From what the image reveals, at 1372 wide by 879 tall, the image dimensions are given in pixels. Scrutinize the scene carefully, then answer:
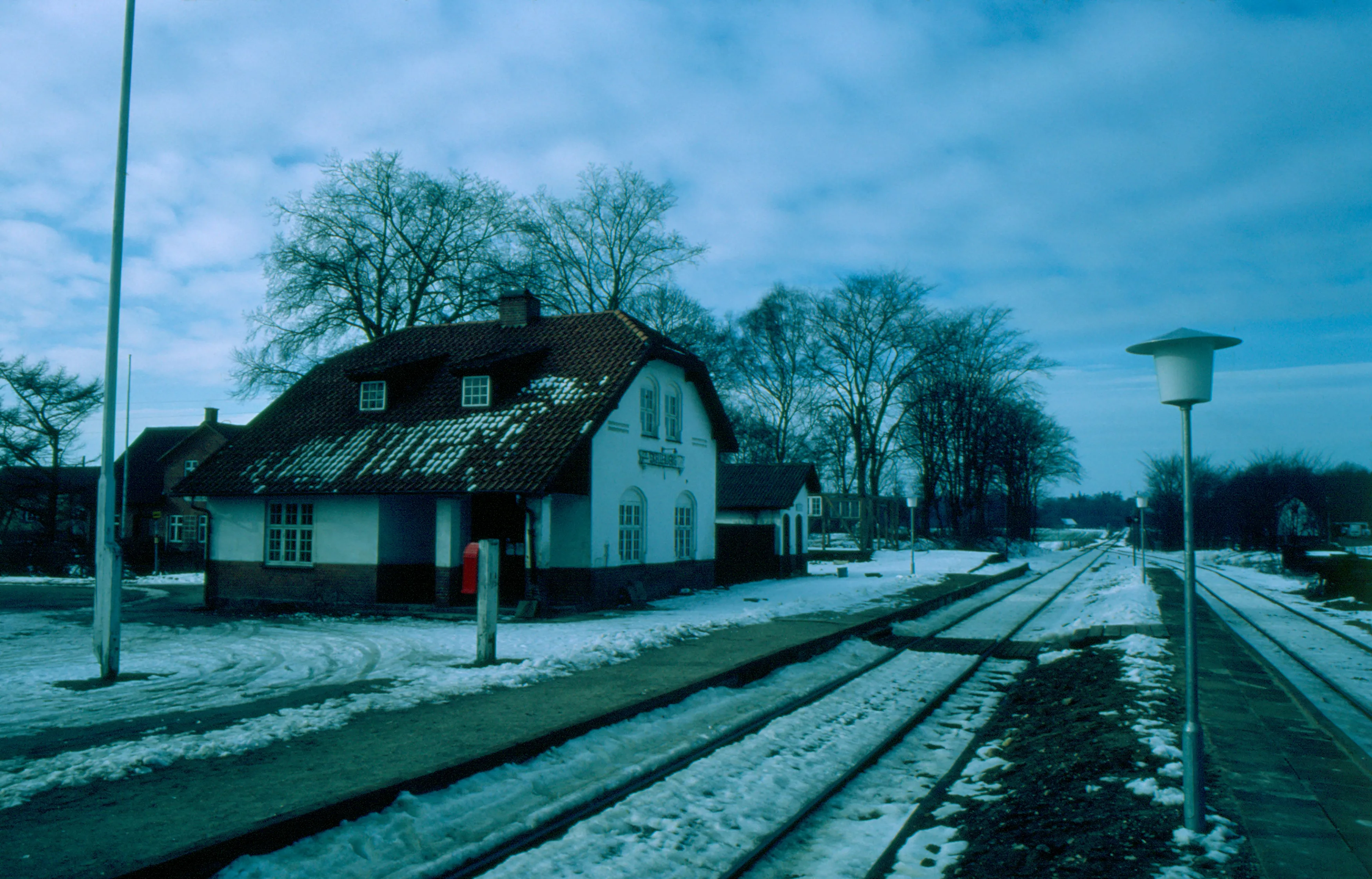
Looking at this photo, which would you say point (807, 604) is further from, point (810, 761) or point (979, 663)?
point (810, 761)

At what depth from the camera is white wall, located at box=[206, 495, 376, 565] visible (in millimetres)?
21312

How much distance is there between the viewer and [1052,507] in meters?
163

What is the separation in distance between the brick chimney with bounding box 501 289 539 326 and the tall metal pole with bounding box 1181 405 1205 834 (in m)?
21.0

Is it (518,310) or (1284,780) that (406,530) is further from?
(1284,780)

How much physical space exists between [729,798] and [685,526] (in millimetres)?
18443

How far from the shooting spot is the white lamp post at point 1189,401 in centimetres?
565

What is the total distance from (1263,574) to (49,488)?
2217 inches

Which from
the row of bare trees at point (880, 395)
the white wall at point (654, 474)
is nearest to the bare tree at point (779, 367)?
the row of bare trees at point (880, 395)

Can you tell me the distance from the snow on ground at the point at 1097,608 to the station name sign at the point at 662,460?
938 centimetres

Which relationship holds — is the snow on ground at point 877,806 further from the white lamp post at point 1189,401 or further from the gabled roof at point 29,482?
the gabled roof at point 29,482

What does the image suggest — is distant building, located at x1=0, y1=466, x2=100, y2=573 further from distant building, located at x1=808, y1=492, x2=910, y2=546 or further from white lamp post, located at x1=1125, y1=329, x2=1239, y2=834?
white lamp post, located at x1=1125, y1=329, x2=1239, y2=834

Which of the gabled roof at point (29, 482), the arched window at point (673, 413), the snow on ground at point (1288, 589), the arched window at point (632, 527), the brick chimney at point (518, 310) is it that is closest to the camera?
the snow on ground at point (1288, 589)

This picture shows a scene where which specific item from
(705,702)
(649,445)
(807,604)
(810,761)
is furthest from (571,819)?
(649,445)

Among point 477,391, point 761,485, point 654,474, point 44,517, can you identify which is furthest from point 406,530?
point 44,517
